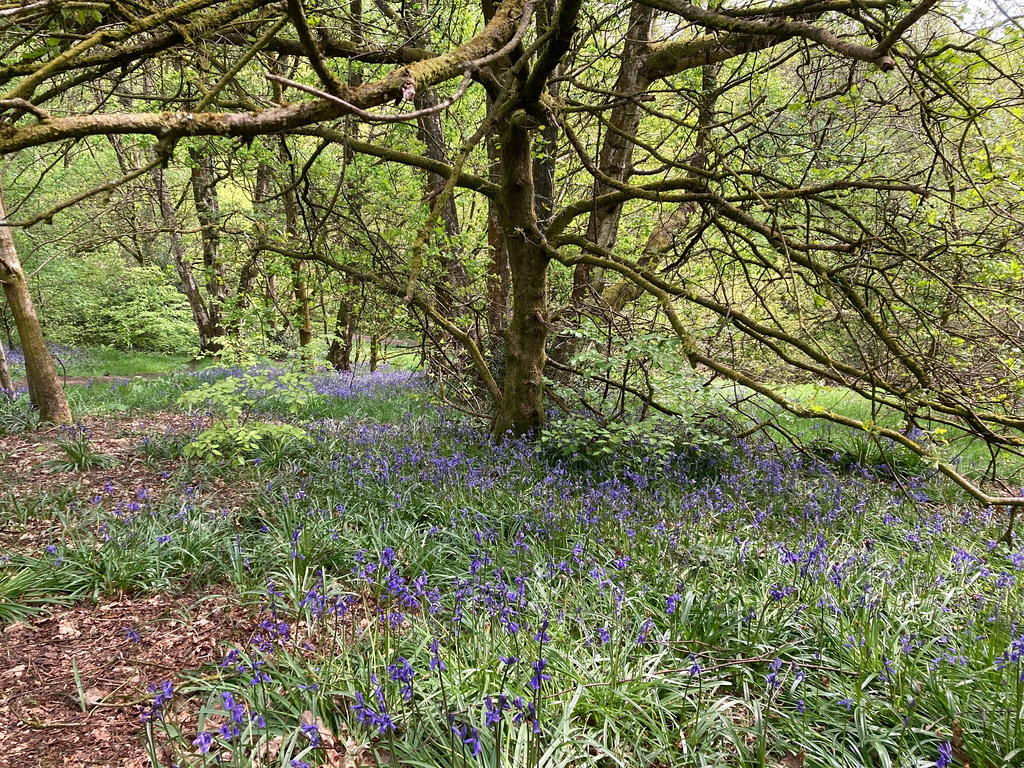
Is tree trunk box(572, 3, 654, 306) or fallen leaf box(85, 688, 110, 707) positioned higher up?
tree trunk box(572, 3, 654, 306)

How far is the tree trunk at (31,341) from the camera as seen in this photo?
6379 mm

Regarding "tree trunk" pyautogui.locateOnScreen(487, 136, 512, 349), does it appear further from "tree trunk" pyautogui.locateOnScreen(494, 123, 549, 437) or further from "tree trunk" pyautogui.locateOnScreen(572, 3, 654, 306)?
"tree trunk" pyautogui.locateOnScreen(494, 123, 549, 437)

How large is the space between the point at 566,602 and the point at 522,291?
10.6ft

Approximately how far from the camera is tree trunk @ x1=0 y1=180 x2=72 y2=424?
6379 millimetres

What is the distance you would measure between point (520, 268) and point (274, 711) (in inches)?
163

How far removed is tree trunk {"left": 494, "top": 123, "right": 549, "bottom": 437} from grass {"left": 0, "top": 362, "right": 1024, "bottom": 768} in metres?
0.48

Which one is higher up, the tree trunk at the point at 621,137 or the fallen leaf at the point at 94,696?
the tree trunk at the point at 621,137

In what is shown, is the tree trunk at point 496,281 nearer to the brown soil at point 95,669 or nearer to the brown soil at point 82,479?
the brown soil at point 82,479

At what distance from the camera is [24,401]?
7.70 meters

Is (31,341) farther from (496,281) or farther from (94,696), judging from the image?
(496,281)

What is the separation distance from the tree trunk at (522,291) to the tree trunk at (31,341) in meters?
6.21

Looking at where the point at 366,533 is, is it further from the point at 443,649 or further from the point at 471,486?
the point at 443,649

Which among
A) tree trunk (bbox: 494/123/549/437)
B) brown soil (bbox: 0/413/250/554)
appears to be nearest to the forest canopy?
tree trunk (bbox: 494/123/549/437)

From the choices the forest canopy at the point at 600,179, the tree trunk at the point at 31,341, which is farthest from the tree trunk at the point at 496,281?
the tree trunk at the point at 31,341
